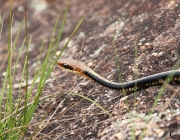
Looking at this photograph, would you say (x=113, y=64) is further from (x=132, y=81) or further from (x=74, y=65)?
(x=132, y=81)

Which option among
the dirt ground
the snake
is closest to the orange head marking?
the snake

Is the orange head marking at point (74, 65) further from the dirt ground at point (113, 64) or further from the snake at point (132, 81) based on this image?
the dirt ground at point (113, 64)

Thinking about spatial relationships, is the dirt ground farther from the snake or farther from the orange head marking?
the orange head marking

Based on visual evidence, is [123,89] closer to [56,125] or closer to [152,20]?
[56,125]

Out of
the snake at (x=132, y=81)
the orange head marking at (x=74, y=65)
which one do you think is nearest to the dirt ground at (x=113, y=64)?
the snake at (x=132, y=81)

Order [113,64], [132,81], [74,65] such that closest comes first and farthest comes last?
[132,81]
[74,65]
[113,64]

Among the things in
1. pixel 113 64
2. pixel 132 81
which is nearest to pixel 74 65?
pixel 113 64

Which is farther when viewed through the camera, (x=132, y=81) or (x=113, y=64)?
(x=113, y=64)

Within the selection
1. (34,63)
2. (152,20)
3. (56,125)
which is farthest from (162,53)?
(34,63)

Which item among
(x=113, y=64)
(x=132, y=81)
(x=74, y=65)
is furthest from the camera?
(x=113, y=64)
